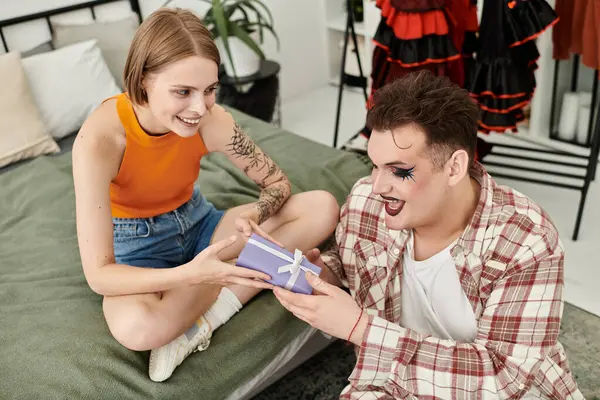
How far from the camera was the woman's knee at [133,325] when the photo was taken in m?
1.31

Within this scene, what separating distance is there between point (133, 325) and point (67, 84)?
4.81 ft

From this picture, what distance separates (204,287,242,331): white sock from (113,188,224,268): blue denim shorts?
171 mm

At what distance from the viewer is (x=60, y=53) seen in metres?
2.48

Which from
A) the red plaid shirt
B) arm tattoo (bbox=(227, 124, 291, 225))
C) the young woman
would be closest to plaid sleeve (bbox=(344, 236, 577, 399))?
the red plaid shirt

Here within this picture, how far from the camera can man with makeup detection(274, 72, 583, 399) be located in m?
Result: 1.12

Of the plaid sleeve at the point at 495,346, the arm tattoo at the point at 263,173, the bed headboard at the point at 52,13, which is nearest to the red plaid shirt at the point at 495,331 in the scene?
the plaid sleeve at the point at 495,346

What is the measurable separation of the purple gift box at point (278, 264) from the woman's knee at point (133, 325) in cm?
25

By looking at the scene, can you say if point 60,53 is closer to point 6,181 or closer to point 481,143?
point 6,181

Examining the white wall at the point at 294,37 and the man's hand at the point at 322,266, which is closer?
the man's hand at the point at 322,266

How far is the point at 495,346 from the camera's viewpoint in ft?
3.71

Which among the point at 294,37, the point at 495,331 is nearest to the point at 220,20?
the point at 294,37

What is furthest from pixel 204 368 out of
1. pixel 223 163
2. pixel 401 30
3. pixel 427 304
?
pixel 401 30

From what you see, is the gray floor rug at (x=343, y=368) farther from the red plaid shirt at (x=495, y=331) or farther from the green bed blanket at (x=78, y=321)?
the red plaid shirt at (x=495, y=331)

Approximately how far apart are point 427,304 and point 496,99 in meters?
1.06
